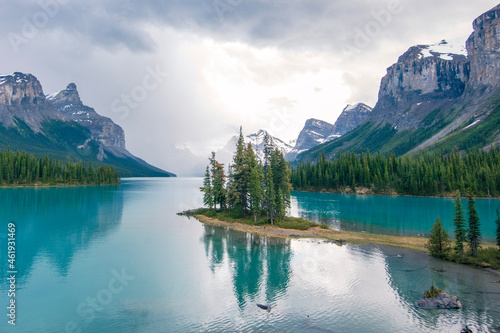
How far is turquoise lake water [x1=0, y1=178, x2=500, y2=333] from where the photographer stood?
27.1 metres

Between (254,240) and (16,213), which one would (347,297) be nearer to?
(254,240)

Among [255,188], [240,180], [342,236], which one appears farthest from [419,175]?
[255,188]

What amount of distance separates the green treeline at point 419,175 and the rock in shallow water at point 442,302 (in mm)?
133793

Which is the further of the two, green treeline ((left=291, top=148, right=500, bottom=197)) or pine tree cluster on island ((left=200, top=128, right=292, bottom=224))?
green treeline ((left=291, top=148, right=500, bottom=197))

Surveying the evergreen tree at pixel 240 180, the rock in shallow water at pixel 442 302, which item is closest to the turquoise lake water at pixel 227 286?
the rock in shallow water at pixel 442 302

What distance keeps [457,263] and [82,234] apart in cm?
6812

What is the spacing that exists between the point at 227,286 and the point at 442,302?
22.8 meters

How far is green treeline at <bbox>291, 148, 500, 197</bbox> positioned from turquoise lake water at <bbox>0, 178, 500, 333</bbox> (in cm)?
12620

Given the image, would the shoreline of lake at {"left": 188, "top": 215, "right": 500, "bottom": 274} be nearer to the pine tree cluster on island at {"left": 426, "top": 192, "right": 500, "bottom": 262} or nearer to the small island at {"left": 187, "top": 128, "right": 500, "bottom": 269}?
the small island at {"left": 187, "top": 128, "right": 500, "bottom": 269}

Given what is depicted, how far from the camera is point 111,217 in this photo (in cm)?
8769

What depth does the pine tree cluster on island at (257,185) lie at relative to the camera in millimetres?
72812

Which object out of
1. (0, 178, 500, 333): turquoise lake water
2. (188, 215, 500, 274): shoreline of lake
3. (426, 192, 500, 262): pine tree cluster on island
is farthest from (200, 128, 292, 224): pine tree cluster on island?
(426, 192, 500, 262): pine tree cluster on island

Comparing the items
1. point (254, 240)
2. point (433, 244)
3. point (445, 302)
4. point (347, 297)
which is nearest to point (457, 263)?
point (433, 244)

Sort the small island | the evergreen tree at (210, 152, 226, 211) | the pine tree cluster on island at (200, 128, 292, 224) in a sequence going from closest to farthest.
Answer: the small island → the pine tree cluster on island at (200, 128, 292, 224) → the evergreen tree at (210, 152, 226, 211)
